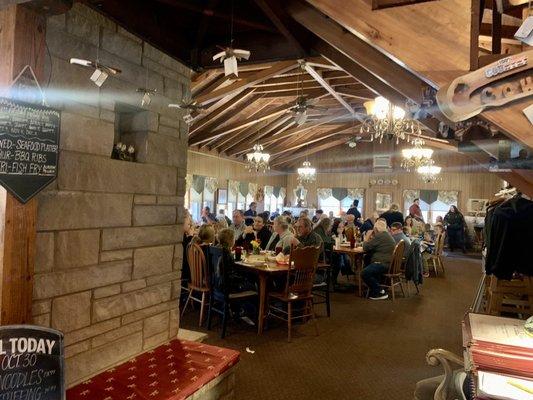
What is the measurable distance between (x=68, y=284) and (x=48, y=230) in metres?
0.33

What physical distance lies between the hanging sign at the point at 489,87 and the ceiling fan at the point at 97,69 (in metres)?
1.72

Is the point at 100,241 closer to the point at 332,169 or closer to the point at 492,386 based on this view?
the point at 492,386

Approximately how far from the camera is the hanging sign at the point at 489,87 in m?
1.33

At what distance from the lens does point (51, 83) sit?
6.59 ft

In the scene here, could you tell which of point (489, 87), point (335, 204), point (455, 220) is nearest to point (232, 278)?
point (489, 87)

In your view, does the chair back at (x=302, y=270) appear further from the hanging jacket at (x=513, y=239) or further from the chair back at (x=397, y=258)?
the chair back at (x=397, y=258)

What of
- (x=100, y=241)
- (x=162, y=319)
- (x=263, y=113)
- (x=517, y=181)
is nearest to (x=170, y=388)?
(x=162, y=319)

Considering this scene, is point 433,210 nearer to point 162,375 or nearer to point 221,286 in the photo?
point 221,286

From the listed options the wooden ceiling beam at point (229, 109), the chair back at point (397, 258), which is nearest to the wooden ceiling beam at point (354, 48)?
the chair back at point (397, 258)

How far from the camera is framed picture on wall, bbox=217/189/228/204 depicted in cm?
1199

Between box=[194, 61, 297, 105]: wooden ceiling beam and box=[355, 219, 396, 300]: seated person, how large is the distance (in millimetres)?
2992

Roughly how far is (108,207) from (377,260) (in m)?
4.67

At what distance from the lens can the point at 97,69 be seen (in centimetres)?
209

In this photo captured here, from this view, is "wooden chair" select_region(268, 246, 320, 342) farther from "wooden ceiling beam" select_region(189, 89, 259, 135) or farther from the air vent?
the air vent
